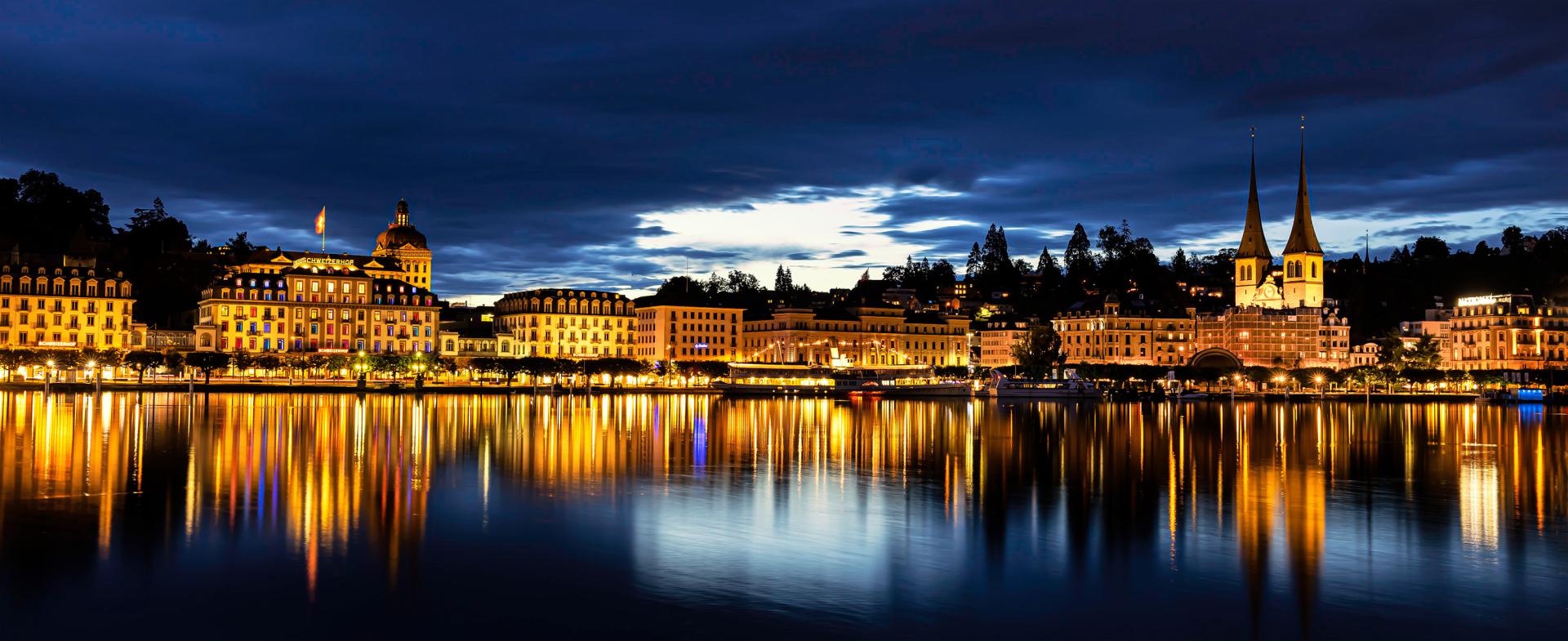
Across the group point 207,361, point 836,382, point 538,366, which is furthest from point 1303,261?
point 207,361

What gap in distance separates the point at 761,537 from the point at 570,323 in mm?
116821

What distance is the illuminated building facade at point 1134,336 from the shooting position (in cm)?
15600

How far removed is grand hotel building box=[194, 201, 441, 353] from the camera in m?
115

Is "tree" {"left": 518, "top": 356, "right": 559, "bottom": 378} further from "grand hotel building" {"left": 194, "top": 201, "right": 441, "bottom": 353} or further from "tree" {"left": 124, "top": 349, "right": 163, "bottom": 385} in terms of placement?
"tree" {"left": 124, "top": 349, "right": 163, "bottom": 385}

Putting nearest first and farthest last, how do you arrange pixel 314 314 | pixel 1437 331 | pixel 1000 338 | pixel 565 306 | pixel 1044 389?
pixel 314 314
pixel 1044 389
pixel 565 306
pixel 1437 331
pixel 1000 338

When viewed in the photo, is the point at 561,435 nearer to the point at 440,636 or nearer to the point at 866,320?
the point at 440,636

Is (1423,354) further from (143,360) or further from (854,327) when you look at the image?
(143,360)

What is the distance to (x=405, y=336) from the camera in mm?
123188

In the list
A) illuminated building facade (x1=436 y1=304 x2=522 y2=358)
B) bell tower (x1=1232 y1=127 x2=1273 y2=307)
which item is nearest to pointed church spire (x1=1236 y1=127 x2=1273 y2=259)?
bell tower (x1=1232 y1=127 x2=1273 y2=307)

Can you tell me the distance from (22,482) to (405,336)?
9480 cm

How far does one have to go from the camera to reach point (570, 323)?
139000 mm

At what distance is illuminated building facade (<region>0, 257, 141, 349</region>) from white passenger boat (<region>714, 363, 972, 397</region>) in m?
50.2

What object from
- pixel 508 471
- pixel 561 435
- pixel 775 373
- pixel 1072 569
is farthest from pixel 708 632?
pixel 775 373

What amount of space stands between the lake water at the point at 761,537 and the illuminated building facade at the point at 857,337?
101596mm
